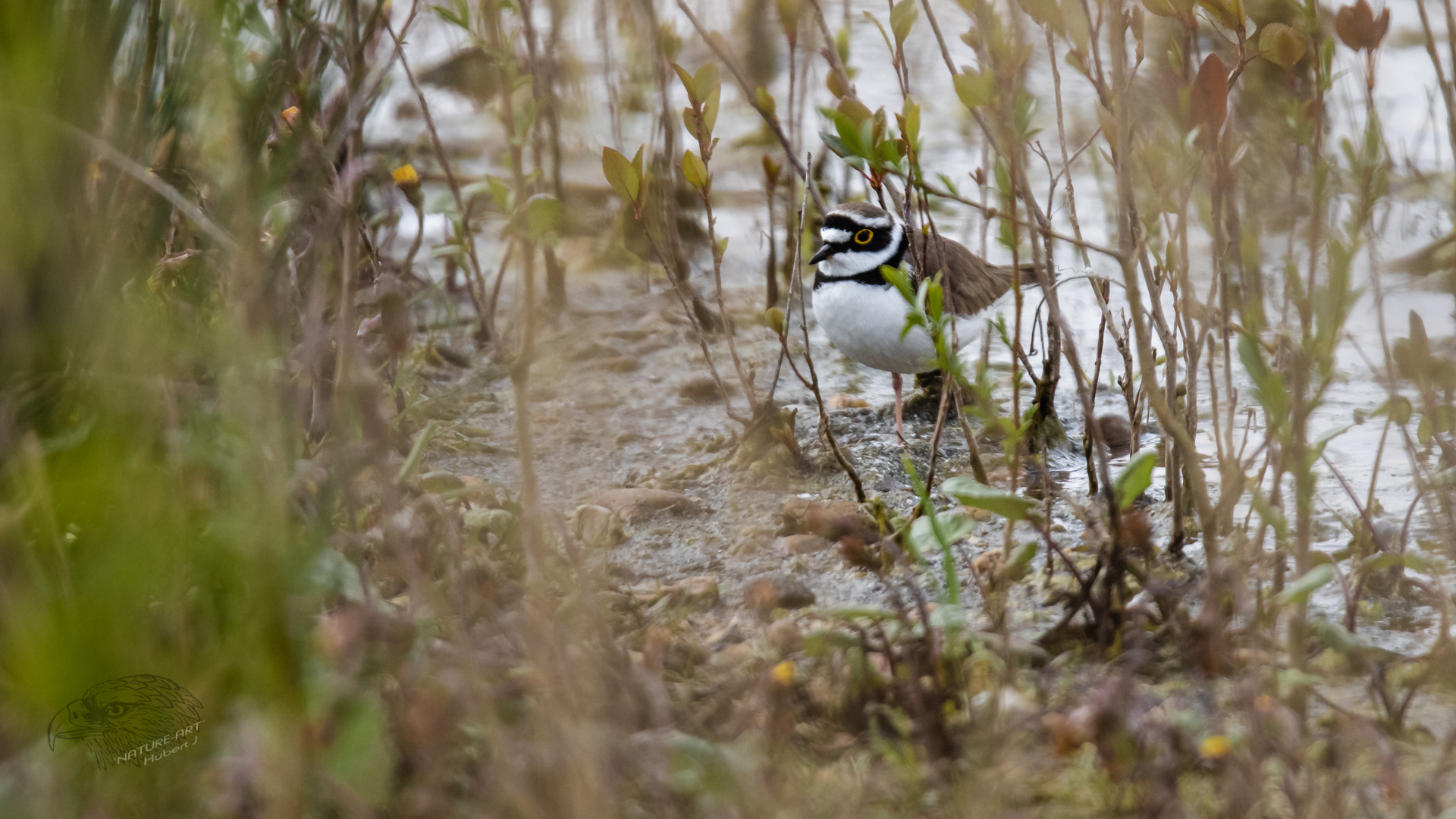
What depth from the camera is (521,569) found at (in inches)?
112

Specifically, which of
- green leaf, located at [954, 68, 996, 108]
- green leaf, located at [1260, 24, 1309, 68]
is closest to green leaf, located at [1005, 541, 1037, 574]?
green leaf, located at [954, 68, 996, 108]

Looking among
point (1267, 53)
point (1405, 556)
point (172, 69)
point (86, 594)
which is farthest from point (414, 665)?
point (1267, 53)

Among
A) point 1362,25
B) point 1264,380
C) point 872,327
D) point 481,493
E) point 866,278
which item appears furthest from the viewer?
point 866,278

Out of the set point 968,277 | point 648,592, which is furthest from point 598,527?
point 968,277

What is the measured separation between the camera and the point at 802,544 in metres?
3.34

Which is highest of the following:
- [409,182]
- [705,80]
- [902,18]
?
[902,18]

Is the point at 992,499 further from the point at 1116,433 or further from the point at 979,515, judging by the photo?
the point at 1116,433

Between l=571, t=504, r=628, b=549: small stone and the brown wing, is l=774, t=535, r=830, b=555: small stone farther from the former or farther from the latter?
the brown wing

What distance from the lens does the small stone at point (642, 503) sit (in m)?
3.62

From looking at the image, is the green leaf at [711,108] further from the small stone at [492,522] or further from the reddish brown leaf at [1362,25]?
the reddish brown leaf at [1362,25]

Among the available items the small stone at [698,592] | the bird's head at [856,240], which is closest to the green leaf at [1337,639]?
the small stone at [698,592]

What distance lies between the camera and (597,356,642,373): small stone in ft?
Answer: 16.0

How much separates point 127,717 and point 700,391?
2905 mm

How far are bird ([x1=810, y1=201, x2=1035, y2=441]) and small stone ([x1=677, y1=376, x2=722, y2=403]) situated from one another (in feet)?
1.57
